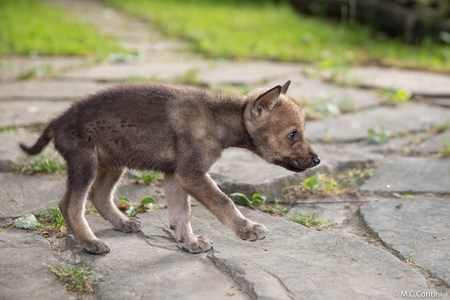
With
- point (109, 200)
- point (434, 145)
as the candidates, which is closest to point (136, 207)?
point (109, 200)

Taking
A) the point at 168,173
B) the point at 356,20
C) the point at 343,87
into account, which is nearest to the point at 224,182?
the point at 168,173

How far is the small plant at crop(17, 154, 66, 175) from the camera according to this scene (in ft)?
13.4

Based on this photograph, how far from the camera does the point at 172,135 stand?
11.2ft

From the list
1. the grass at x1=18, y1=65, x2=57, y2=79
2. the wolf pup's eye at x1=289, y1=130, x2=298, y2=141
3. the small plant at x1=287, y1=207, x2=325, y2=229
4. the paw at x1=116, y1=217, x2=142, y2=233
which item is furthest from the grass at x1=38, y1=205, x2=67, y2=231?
the grass at x1=18, y1=65, x2=57, y2=79

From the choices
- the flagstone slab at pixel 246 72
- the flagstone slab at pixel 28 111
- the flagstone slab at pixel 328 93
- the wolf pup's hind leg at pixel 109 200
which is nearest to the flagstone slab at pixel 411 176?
the flagstone slab at pixel 328 93

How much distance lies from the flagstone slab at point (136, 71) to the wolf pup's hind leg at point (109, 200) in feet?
9.21

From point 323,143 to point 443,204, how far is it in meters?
1.54

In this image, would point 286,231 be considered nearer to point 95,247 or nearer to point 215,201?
point 215,201

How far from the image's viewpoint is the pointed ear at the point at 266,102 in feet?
11.3

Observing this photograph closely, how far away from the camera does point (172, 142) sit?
343cm

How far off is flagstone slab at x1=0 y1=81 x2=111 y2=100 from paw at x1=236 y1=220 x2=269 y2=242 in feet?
10.3

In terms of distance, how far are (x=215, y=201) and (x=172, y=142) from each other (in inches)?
19.7

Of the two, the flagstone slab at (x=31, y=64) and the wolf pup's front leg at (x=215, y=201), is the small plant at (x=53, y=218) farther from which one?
the flagstone slab at (x=31, y=64)

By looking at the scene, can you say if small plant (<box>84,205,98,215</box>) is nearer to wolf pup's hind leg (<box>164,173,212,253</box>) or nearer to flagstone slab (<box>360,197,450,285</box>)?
wolf pup's hind leg (<box>164,173,212,253</box>)
